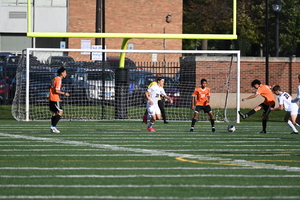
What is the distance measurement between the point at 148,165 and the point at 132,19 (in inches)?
1462

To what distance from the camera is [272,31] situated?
4528 cm

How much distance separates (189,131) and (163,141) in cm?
315

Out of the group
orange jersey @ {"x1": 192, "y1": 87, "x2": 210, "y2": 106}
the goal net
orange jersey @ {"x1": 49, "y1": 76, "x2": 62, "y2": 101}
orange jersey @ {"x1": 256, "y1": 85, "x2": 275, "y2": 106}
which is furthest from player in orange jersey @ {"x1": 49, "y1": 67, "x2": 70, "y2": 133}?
orange jersey @ {"x1": 256, "y1": 85, "x2": 275, "y2": 106}

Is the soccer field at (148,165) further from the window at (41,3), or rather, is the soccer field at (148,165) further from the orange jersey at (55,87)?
the window at (41,3)

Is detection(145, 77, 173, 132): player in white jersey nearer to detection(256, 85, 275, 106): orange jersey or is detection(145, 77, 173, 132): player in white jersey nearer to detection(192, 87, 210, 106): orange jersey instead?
detection(192, 87, 210, 106): orange jersey

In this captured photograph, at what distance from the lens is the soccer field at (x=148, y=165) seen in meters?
8.06

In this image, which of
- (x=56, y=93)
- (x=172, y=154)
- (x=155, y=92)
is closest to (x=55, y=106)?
(x=56, y=93)

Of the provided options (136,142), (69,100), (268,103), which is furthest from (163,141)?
(69,100)

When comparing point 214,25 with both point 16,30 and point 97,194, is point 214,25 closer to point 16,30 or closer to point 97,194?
point 16,30

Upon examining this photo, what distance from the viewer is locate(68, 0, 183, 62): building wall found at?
1805 inches

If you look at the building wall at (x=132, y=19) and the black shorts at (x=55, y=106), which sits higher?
the building wall at (x=132, y=19)

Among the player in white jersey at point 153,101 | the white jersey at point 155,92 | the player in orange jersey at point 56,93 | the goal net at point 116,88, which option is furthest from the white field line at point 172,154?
the goal net at point 116,88

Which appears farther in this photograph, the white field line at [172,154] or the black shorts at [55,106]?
the black shorts at [55,106]

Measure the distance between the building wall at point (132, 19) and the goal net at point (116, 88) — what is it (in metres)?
19.1
